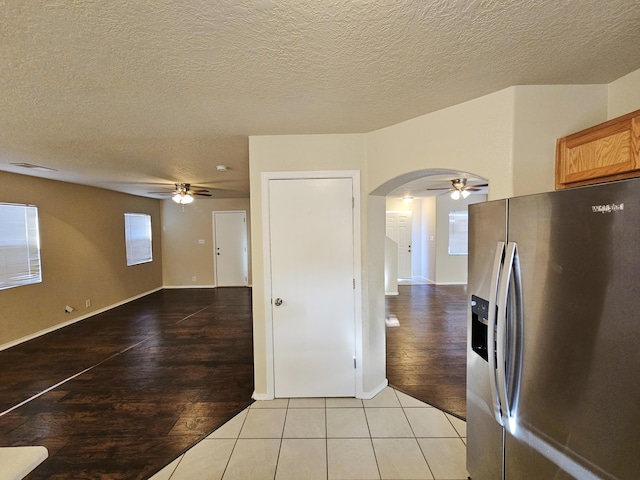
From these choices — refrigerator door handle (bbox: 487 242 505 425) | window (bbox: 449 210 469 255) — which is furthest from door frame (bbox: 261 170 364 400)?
window (bbox: 449 210 469 255)

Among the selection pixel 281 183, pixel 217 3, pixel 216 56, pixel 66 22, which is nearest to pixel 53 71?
pixel 66 22

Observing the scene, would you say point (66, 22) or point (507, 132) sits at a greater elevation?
point (66, 22)

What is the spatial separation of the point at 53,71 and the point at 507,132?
2449 mm

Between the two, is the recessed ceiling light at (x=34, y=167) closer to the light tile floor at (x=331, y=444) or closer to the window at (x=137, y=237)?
the window at (x=137, y=237)

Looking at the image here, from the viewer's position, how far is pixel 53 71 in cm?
138

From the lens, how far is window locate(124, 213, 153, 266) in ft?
20.3

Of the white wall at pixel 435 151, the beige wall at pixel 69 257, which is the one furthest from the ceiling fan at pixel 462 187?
the beige wall at pixel 69 257

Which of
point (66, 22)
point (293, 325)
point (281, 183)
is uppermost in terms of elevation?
point (66, 22)

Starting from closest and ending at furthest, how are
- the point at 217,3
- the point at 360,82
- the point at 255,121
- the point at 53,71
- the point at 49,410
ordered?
the point at 217,3
the point at 53,71
the point at 360,82
the point at 255,121
the point at 49,410

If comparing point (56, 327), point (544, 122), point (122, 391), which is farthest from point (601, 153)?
point (56, 327)

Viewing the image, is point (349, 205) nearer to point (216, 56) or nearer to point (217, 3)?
point (216, 56)

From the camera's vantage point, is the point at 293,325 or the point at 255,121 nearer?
the point at 255,121

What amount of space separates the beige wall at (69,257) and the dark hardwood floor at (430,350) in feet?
16.6

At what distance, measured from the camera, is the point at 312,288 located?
2.54 meters
